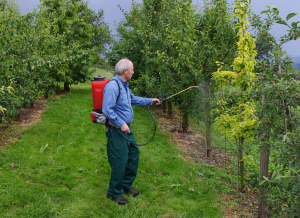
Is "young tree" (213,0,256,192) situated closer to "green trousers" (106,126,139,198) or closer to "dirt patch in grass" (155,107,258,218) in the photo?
"dirt patch in grass" (155,107,258,218)

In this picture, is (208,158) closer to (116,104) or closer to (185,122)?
(185,122)

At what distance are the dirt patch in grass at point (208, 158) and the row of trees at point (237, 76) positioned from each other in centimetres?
31

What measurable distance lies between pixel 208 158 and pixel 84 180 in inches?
158

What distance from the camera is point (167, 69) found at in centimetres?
821

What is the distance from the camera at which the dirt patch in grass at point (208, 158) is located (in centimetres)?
437

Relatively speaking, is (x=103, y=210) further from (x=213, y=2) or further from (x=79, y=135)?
(x=213, y=2)

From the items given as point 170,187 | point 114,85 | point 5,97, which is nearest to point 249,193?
point 170,187

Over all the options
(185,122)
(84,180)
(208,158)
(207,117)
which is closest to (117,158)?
(84,180)

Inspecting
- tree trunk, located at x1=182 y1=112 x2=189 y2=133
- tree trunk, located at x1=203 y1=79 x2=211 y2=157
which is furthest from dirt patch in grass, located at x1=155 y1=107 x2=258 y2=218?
tree trunk, located at x1=203 y1=79 x2=211 y2=157

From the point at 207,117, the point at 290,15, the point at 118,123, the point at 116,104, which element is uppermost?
the point at 290,15

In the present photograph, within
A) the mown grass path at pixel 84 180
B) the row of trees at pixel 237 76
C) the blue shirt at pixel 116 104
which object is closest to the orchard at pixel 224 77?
the row of trees at pixel 237 76

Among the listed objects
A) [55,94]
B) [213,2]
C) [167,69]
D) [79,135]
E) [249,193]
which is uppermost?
[213,2]

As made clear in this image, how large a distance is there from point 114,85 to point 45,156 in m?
3.19

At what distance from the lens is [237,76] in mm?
4629
